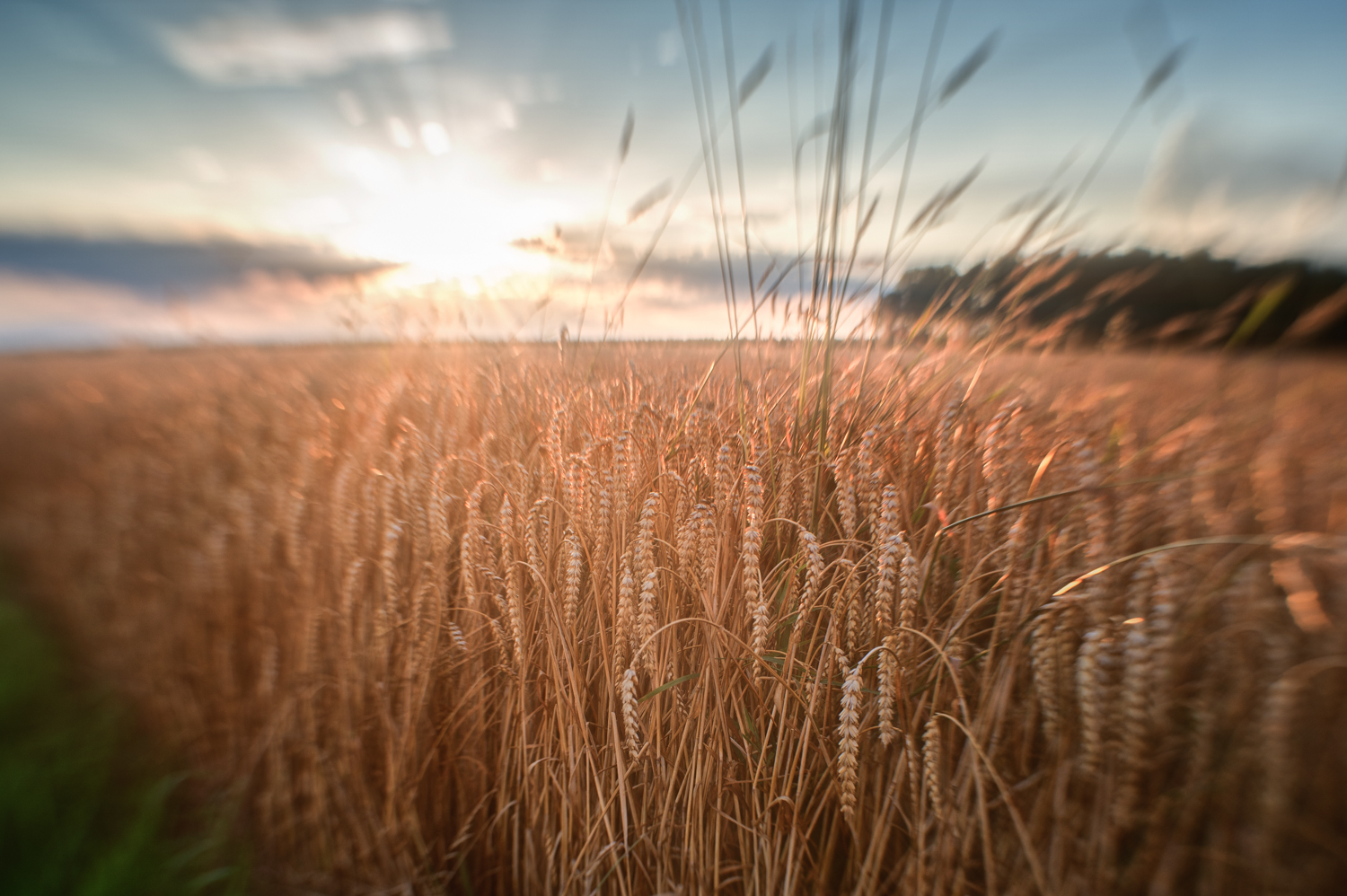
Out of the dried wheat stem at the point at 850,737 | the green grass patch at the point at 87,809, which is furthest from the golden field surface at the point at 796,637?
the green grass patch at the point at 87,809

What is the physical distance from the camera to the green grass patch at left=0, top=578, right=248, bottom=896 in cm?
135

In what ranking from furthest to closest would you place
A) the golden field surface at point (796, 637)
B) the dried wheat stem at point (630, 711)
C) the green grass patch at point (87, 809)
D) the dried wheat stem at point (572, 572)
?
the green grass patch at point (87, 809) < the dried wheat stem at point (572, 572) < the dried wheat stem at point (630, 711) < the golden field surface at point (796, 637)

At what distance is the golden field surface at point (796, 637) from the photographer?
2.52 ft

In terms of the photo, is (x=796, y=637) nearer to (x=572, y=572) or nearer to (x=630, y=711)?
(x=630, y=711)

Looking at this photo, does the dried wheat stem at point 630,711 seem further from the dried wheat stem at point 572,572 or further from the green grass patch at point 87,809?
the green grass patch at point 87,809

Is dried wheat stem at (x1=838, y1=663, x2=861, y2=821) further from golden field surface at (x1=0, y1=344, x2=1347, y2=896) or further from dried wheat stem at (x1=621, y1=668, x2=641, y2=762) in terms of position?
dried wheat stem at (x1=621, y1=668, x2=641, y2=762)

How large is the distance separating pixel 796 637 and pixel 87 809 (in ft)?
7.42

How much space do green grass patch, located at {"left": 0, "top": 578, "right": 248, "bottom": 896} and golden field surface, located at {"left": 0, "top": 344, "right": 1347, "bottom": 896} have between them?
131 millimetres

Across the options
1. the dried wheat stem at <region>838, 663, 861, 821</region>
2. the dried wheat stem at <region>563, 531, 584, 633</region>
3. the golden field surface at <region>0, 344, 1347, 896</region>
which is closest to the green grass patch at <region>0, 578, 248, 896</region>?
the golden field surface at <region>0, 344, 1347, 896</region>

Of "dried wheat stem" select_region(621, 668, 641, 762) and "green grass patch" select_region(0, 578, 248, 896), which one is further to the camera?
"green grass patch" select_region(0, 578, 248, 896)

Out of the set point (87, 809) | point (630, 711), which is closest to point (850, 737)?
point (630, 711)

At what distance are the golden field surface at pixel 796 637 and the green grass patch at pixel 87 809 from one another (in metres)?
0.13

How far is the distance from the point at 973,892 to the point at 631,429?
3.60 feet

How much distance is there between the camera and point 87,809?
1.59 m
